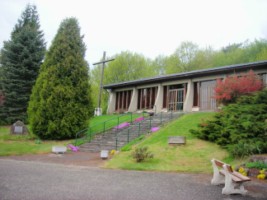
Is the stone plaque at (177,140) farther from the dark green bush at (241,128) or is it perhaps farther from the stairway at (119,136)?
the stairway at (119,136)

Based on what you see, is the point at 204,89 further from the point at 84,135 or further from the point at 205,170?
the point at 205,170

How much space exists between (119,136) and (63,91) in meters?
5.25

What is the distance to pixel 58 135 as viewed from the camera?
58.9 ft

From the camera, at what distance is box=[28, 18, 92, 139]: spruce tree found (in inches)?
704

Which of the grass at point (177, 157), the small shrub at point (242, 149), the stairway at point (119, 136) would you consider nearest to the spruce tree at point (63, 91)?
the stairway at point (119, 136)

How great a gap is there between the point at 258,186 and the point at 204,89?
1545cm

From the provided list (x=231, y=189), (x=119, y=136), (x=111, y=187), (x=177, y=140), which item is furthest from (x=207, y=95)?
(x=111, y=187)

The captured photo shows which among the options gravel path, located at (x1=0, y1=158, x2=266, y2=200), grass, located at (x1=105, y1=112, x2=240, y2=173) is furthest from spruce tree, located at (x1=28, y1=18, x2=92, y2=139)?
gravel path, located at (x1=0, y1=158, x2=266, y2=200)

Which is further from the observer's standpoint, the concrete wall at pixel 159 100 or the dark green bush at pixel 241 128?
the concrete wall at pixel 159 100

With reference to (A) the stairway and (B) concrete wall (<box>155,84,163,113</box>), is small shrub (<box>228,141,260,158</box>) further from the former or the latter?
(B) concrete wall (<box>155,84,163,113</box>)

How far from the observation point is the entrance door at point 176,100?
24.0m

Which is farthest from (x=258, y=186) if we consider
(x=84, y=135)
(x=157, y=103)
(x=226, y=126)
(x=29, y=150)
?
(x=157, y=103)

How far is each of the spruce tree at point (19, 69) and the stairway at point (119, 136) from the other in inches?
547

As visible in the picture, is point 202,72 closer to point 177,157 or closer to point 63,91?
point 63,91
